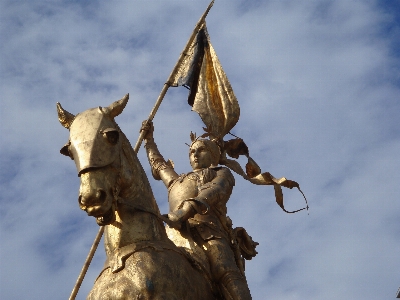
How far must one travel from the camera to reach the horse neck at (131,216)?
34.1ft

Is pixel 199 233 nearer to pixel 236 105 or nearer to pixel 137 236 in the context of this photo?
pixel 137 236

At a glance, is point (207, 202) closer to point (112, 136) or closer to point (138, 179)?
point (138, 179)

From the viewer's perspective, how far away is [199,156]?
13.4 meters

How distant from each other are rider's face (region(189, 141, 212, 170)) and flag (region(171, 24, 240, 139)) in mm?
739

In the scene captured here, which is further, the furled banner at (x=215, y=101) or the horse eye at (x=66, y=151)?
the furled banner at (x=215, y=101)

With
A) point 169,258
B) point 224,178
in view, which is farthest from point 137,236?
point 224,178

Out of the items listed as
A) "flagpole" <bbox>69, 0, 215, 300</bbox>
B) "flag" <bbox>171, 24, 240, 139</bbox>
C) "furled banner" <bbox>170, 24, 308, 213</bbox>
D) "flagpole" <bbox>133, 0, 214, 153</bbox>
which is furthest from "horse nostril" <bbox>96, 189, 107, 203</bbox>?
"flag" <bbox>171, 24, 240, 139</bbox>

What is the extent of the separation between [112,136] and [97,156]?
0.35 m

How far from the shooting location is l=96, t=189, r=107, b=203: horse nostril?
9781mm

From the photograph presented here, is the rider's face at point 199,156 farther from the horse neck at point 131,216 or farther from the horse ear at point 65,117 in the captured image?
the horse ear at point 65,117

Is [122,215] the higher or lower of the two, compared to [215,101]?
lower

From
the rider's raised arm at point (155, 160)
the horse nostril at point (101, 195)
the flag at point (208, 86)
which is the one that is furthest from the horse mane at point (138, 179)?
the flag at point (208, 86)

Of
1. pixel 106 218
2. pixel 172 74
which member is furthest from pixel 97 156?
pixel 172 74

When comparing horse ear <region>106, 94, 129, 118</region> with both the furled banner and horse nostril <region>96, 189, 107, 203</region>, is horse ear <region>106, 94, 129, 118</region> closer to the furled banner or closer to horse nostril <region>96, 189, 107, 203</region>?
horse nostril <region>96, 189, 107, 203</region>
